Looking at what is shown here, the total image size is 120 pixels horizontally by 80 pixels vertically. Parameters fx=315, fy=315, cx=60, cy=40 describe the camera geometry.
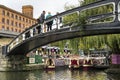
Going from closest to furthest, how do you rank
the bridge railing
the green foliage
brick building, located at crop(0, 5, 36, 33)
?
the bridge railing → the green foliage → brick building, located at crop(0, 5, 36, 33)

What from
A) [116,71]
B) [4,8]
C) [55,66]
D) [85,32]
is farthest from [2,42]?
[4,8]

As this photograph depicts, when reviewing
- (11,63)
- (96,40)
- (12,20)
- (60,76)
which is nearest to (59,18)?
(96,40)

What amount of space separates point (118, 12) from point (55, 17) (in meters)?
6.38

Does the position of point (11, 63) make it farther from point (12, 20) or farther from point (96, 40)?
point (12, 20)

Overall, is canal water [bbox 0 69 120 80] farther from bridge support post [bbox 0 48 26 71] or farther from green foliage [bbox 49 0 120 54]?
bridge support post [bbox 0 48 26 71]

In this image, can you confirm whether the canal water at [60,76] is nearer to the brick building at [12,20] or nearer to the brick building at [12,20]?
the brick building at [12,20]

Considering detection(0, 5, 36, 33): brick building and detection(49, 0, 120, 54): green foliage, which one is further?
detection(0, 5, 36, 33): brick building

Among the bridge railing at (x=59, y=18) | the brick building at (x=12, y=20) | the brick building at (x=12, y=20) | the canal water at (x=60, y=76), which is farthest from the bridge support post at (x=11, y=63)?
the brick building at (x=12, y=20)

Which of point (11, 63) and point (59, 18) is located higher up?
point (59, 18)

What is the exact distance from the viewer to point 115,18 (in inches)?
661

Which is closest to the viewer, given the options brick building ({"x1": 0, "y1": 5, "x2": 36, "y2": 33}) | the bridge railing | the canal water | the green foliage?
the bridge railing

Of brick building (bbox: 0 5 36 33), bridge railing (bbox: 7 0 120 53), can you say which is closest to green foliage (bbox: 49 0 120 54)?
bridge railing (bbox: 7 0 120 53)

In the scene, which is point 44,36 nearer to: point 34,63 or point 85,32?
point 85,32

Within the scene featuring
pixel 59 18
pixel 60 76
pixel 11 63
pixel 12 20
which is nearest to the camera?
pixel 59 18
